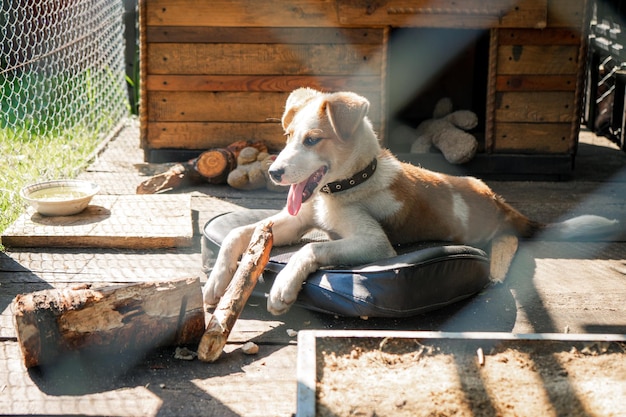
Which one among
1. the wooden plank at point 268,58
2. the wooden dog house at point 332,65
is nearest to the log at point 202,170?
the wooden dog house at point 332,65

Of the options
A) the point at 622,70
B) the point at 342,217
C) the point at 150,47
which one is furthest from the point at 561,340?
the point at 622,70

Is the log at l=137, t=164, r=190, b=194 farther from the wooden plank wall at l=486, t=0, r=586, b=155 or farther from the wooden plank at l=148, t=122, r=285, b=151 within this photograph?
the wooden plank wall at l=486, t=0, r=586, b=155

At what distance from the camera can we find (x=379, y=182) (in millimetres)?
3912

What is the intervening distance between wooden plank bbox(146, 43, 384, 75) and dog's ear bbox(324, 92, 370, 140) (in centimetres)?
250

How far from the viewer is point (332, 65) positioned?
6.18m

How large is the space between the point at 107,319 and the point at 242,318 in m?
0.72

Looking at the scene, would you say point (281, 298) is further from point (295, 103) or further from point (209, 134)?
point (209, 134)

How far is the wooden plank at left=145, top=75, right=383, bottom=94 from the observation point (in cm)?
618

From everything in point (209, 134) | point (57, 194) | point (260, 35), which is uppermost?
point (260, 35)

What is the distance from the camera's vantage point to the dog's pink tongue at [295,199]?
147 inches

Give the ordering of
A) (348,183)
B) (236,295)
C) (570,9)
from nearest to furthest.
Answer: (236,295), (348,183), (570,9)

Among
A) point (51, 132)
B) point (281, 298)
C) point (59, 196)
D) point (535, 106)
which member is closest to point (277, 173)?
point (281, 298)

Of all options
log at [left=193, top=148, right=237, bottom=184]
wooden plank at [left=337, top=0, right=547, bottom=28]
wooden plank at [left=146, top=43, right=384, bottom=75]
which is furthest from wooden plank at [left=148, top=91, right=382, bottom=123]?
wooden plank at [left=337, top=0, right=547, bottom=28]

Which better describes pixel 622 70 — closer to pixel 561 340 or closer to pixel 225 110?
pixel 225 110
